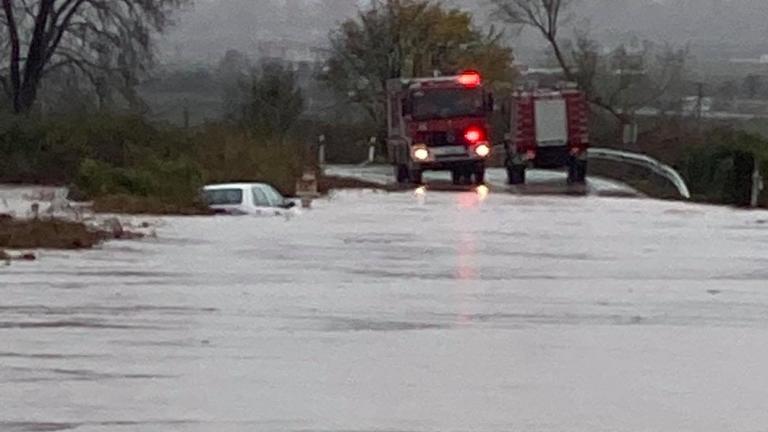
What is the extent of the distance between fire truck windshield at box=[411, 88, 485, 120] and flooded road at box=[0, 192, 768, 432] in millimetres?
23148

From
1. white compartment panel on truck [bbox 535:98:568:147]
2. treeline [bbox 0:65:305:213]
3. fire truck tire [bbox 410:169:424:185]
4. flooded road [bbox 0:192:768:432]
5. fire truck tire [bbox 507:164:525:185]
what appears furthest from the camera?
white compartment panel on truck [bbox 535:98:568:147]

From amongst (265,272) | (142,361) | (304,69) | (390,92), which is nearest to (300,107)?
(390,92)

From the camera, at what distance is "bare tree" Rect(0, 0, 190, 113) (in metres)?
62.2

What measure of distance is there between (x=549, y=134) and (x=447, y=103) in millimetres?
4576

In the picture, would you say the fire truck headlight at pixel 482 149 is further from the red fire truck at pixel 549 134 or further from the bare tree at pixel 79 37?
the bare tree at pixel 79 37

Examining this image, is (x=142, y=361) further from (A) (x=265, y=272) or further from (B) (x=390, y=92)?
(B) (x=390, y=92)

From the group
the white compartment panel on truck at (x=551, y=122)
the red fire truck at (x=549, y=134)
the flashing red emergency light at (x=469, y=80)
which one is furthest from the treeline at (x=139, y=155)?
the white compartment panel on truck at (x=551, y=122)

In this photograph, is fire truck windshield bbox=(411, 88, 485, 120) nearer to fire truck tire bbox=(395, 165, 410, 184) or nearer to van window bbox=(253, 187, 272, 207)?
fire truck tire bbox=(395, 165, 410, 184)

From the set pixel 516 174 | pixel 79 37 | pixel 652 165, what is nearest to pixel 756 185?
pixel 516 174

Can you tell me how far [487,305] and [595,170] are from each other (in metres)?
45.9

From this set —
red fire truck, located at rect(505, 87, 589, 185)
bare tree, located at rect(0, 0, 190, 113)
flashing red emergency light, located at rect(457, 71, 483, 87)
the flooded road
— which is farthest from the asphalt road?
the flooded road

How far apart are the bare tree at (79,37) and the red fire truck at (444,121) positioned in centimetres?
1670

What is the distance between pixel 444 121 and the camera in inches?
1886

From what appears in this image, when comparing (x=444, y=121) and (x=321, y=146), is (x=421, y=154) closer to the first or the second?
(x=444, y=121)
